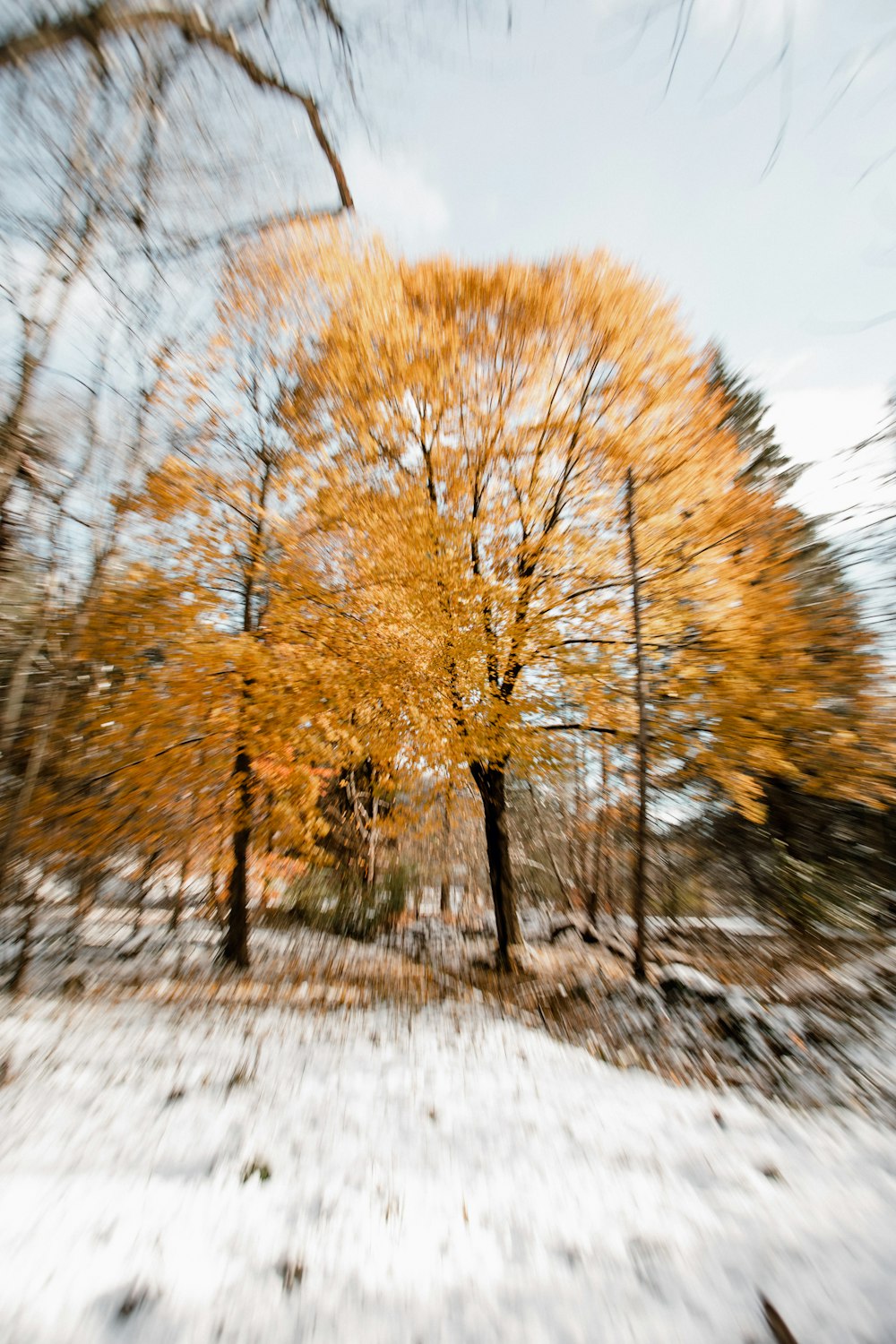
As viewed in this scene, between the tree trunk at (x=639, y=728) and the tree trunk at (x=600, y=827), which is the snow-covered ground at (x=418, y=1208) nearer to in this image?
the tree trunk at (x=639, y=728)

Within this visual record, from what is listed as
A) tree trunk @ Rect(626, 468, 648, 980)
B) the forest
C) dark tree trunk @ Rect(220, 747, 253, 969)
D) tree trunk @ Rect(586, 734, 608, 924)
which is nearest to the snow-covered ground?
the forest

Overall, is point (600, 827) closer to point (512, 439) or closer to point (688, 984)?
point (688, 984)

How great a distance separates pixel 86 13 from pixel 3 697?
4.64 meters

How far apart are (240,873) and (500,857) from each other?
3.95 meters

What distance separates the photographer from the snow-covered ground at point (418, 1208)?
150 cm

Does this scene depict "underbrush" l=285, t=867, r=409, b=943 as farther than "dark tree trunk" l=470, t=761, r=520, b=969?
Yes

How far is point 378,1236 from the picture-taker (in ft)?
6.12

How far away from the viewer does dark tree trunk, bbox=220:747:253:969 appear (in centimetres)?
650

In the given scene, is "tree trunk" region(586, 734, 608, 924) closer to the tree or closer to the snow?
the tree

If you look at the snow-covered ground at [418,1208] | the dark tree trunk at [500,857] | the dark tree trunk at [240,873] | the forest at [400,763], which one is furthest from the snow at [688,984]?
the dark tree trunk at [240,873]

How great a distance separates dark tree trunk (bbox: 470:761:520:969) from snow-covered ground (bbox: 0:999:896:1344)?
3935mm

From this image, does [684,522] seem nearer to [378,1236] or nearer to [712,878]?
[378,1236]

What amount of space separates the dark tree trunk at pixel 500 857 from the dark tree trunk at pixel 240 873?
323cm

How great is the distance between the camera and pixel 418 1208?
2061mm
